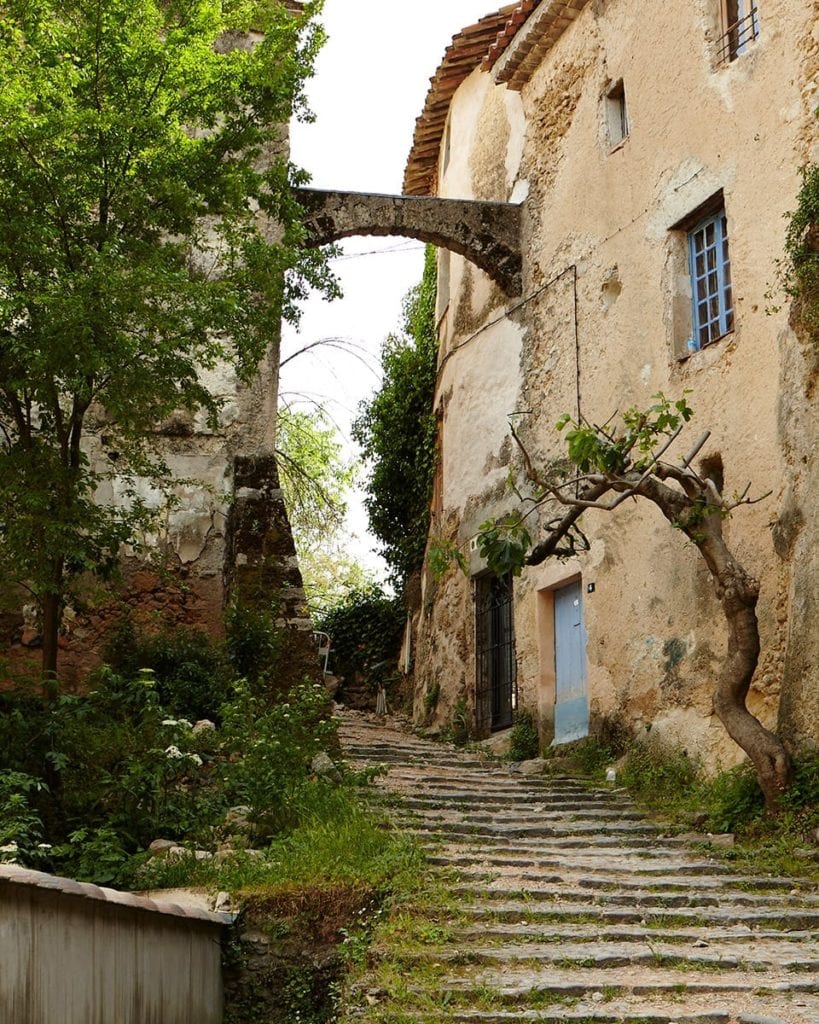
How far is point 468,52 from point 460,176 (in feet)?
5.52

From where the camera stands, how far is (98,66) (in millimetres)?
9398

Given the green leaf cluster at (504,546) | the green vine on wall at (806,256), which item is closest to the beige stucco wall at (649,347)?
the green vine on wall at (806,256)

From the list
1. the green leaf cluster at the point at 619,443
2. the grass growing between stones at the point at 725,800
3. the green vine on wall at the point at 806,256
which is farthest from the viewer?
the green leaf cluster at the point at 619,443

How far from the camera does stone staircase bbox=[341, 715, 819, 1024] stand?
19.8 ft

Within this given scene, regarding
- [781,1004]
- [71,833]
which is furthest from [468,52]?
[781,1004]

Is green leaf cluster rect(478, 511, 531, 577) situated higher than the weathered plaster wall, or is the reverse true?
the weathered plaster wall

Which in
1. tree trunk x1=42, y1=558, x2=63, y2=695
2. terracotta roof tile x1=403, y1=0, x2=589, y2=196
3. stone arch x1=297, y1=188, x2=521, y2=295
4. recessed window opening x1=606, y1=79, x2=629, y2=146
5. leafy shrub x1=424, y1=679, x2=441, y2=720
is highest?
terracotta roof tile x1=403, y1=0, x2=589, y2=196

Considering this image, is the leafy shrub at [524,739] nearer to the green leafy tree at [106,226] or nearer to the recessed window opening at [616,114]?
the green leafy tree at [106,226]

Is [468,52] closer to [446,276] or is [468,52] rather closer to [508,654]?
[446,276]

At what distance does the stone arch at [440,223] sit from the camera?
583 inches

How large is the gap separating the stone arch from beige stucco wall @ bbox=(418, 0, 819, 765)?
1.05 feet

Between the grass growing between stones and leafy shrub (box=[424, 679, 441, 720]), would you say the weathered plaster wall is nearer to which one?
leafy shrub (box=[424, 679, 441, 720])

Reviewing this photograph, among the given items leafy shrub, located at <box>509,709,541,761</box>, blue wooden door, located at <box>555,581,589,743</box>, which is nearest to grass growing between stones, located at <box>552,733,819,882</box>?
blue wooden door, located at <box>555,581,589,743</box>

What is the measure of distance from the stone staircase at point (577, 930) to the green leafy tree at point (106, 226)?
3.52m
